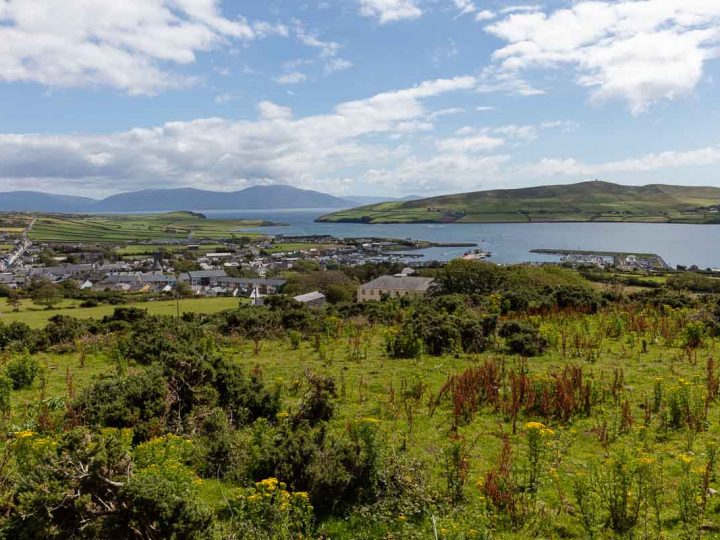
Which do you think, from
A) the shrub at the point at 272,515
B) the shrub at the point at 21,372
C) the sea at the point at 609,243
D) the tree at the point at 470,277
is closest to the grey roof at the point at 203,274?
the sea at the point at 609,243

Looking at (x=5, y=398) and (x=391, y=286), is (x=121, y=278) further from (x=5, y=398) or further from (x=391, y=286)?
(x=5, y=398)

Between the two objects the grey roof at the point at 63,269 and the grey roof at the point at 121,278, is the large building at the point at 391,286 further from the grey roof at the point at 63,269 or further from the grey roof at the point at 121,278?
the grey roof at the point at 63,269

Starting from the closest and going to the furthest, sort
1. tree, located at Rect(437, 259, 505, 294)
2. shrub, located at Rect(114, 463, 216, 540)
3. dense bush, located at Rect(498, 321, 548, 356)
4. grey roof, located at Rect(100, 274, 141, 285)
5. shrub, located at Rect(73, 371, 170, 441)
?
1. shrub, located at Rect(114, 463, 216, 540)
2. shrub, located at Rect(73, 371, 170, 441)
3. dense bush, located at Rect(498, 321, 548, 356)
4. tree, located at Rect(437, 259, 505, 294)
5. grey roof, located at Rect(100, 274, 141, 285)

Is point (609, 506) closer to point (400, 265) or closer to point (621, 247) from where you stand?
point (400, 265)

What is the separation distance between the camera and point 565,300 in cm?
2091

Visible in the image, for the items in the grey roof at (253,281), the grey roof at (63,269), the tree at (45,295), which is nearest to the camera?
the tree at (45,295)

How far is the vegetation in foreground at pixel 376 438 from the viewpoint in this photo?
5.02m

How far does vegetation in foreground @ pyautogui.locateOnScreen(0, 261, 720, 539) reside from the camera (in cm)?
502

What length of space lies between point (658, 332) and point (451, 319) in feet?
22.4

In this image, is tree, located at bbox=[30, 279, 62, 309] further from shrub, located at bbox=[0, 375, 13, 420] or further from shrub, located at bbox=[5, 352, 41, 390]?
shrub, located at bbox=[0, 375, 13, 420]

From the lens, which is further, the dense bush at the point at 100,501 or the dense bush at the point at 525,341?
the dense bush at the point at 525,341

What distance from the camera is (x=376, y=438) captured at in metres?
7.23

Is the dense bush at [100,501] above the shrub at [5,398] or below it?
above

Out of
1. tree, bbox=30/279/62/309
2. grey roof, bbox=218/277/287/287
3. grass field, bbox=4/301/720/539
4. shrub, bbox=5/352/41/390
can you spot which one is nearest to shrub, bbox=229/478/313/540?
grass field, bbox=4/301/720/539
